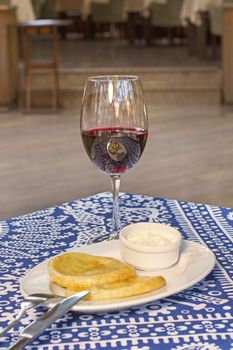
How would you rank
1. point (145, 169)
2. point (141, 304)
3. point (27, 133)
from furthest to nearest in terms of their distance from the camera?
point (27, 133) < point (145, 169) < point (141, 304)

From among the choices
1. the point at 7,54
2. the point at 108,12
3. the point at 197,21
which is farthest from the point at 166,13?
the point at 7,54

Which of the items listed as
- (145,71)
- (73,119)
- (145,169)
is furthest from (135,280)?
(145,71)

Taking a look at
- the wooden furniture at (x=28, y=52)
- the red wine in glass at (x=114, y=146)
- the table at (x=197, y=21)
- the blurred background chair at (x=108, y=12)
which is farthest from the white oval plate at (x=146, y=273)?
the blurred background chair at (x=108, y=12)

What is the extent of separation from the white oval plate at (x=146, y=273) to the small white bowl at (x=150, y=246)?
2 cm

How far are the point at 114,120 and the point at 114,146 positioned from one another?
5 centimetres

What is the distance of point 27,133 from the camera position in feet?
25.4

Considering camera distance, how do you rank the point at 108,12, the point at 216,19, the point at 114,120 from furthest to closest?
the point at 108,12
the point at 216,19
the point at 114,120

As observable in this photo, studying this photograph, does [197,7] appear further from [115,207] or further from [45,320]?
[45,320]

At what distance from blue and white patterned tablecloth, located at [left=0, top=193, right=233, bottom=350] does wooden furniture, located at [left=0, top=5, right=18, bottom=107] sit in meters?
7.44

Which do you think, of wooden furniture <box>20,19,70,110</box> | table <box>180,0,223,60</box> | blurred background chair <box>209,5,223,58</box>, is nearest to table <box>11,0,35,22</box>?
wooden furniture <box>20,19,70,110</box>

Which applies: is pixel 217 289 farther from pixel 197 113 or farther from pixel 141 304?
pixel 197 113

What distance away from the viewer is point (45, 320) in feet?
3.34

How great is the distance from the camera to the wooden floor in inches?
209

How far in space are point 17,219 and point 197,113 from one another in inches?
290
